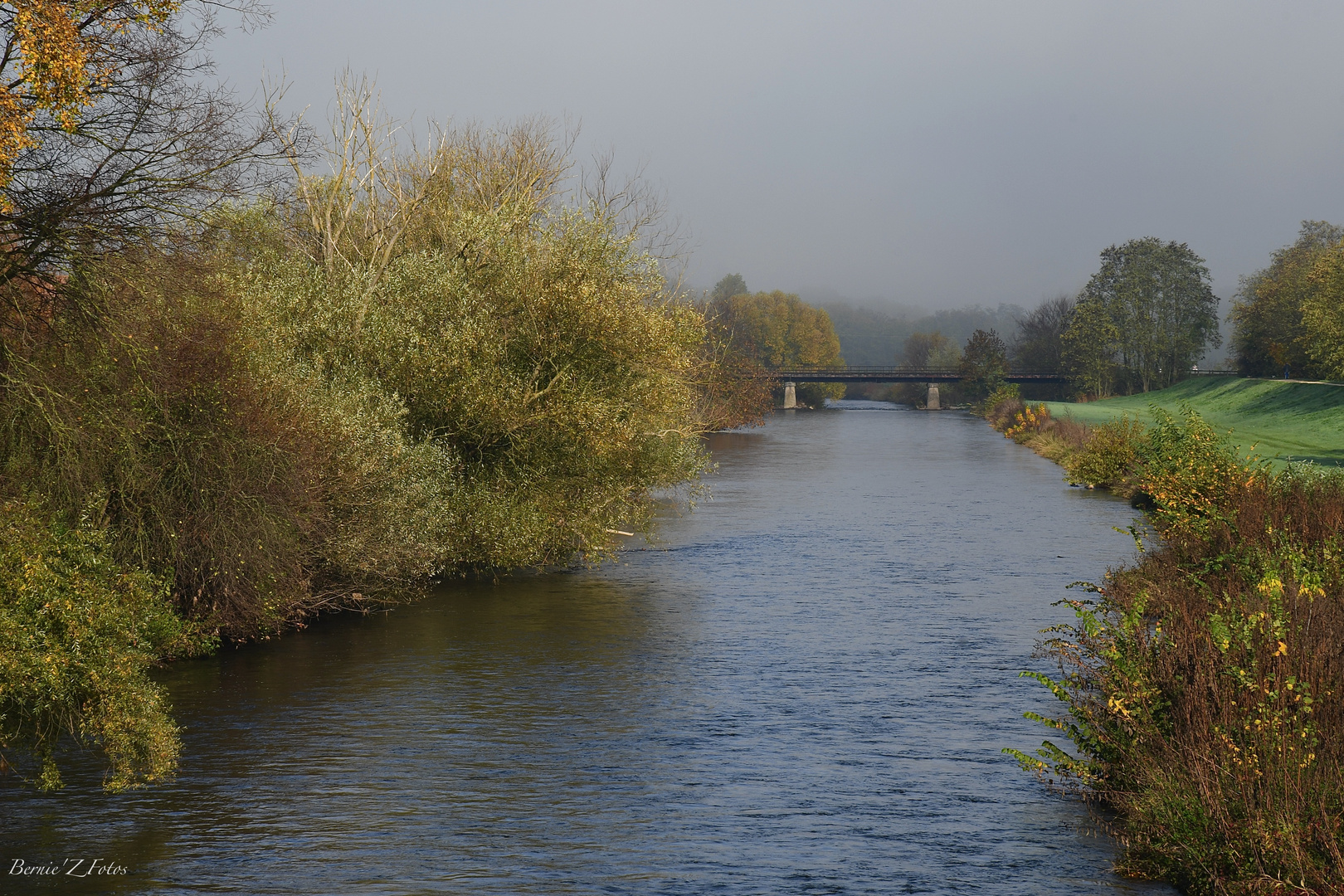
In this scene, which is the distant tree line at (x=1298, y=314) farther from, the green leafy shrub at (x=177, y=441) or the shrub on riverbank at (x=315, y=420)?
the green leafy shrub at (x=177, y=441)

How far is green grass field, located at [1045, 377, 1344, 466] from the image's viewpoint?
76.3m

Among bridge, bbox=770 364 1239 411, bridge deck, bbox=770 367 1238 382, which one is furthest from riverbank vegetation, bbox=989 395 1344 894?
bridge, bbox=770 364 1239 411

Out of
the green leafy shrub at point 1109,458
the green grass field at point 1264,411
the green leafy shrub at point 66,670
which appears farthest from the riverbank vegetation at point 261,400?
the green grass field at point 1264,411

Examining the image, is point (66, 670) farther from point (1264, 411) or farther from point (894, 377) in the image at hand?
point (894, 377)

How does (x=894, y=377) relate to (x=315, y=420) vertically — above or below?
above

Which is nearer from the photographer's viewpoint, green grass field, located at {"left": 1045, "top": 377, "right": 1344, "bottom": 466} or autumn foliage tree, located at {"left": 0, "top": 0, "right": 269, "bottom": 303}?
autumn foliage tree, located at {"left": 0, "top": 0, "right": 269, "bottom": 303}

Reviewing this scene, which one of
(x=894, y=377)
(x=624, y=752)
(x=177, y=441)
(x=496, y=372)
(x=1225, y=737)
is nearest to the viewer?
(x=1225, y=737)
